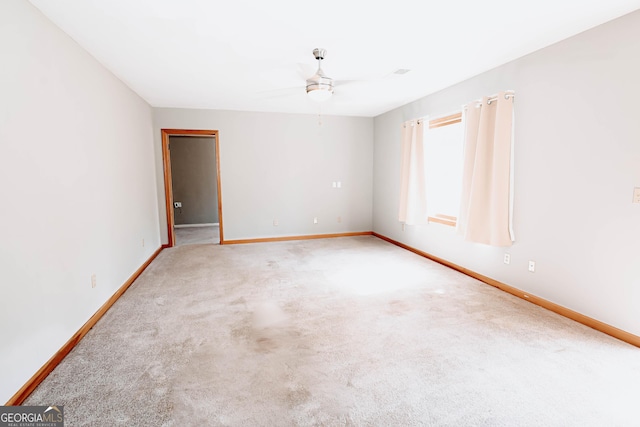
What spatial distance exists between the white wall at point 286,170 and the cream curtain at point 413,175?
1.41 metres

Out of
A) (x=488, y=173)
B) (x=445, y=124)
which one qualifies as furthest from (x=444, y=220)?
(x=445, y=124)

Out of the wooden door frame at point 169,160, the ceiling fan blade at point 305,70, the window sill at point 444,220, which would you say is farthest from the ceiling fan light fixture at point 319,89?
the wooden door frame at point 169,160

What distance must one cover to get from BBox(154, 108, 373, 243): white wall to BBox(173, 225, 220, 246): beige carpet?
538 millimetres

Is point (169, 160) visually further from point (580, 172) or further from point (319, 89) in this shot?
point (580, 172)

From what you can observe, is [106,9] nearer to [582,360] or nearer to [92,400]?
[92,400]

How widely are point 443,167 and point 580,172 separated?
6.63 feet

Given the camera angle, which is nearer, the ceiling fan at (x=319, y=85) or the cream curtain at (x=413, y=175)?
the ceiling fan at (x=319, y=85)

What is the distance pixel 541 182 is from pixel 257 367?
2931mm

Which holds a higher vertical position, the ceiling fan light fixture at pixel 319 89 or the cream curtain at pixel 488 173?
the ceiling fan light fixture at pixel 319 89

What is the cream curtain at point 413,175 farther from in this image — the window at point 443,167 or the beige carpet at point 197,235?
the beige carpet at point 197,235

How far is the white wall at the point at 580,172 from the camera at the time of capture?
2.34m

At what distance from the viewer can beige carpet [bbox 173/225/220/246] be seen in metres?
5.99

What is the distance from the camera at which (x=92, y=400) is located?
1.74m

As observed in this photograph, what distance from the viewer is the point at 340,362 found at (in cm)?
211
